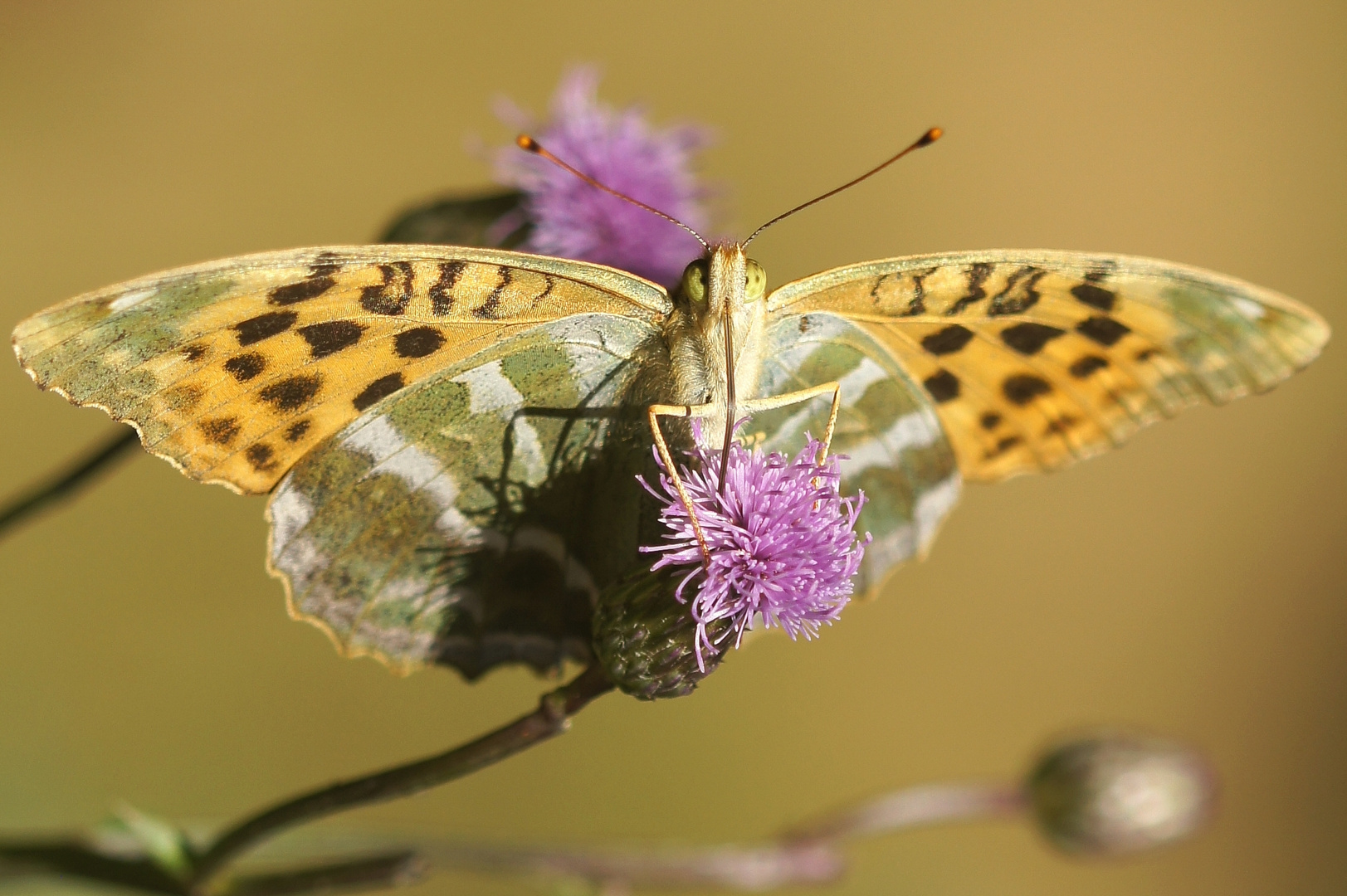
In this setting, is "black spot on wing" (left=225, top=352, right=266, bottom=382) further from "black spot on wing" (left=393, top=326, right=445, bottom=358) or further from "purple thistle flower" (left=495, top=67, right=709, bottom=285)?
"purple thistle flower" (left=495, top=67, right=709, bottom=285)

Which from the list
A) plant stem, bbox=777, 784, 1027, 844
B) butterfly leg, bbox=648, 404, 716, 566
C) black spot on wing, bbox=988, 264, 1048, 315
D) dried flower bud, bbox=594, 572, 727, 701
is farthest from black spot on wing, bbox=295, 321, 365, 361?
plant stem, bbox=777, 784, 1027, 844

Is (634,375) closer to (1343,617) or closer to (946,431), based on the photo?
(946,431)

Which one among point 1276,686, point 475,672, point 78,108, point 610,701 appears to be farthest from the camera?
point 1276,686

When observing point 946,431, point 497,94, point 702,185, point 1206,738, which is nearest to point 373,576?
point 946,431

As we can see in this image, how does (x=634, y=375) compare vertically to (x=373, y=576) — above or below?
above

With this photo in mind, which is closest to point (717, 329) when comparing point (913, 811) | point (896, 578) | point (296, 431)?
point (296, 431)

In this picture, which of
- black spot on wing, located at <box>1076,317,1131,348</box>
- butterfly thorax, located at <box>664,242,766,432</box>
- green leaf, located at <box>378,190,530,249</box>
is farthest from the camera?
green leaf, located at <box>378,190,530,249</box>

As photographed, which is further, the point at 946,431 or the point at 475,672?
the point at 946,431
